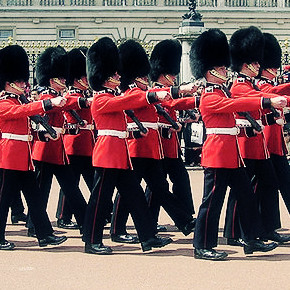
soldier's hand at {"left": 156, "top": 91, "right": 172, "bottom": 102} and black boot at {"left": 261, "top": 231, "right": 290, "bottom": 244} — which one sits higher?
soldier's hand at {"left": 156, "top": 91, "right": 172, "bottom": 102}

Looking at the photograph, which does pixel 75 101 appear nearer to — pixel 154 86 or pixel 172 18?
pixel 154 86

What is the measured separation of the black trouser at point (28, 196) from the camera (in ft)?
19.7

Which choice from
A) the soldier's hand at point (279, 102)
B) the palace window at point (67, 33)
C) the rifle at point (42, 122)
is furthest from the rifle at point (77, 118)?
the palace window at point (67, 33)

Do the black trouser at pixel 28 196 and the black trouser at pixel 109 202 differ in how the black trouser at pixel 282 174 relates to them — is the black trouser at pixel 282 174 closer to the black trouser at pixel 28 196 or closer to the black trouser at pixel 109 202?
the black trouser at pixel 109 202

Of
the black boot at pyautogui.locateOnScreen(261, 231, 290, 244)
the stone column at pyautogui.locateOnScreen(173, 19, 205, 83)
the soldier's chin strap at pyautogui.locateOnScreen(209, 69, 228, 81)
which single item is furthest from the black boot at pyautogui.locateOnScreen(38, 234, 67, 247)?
the stone column at pyautogui.locateOnScreen(173, 19, 205, 83)

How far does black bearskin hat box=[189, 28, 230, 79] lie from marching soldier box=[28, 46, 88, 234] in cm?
102

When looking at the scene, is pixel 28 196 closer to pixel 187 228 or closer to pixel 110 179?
pixel 110 179

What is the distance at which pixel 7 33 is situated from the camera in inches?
874

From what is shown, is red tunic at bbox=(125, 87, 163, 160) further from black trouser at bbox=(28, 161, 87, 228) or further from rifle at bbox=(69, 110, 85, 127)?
rifle at bbox=(69, 110, 85, 127)

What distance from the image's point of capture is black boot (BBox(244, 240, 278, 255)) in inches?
222

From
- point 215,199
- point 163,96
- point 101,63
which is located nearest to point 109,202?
point 215,199

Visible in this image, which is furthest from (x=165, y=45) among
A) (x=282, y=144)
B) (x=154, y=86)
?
(x=282, y=144)

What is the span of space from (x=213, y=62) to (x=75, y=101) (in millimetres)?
1271

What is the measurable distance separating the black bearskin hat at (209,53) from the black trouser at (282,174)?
80 cm
